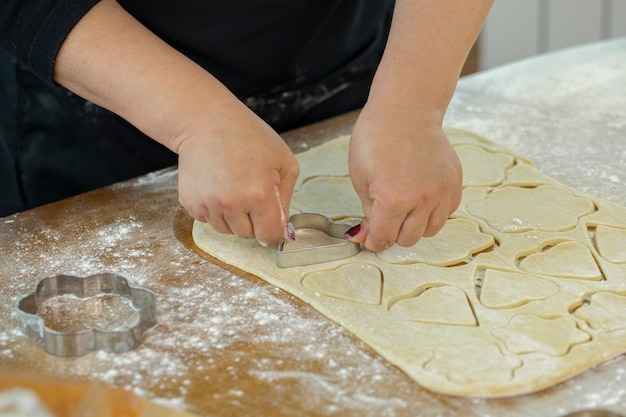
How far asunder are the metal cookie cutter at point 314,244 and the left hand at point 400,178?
0.02 meters

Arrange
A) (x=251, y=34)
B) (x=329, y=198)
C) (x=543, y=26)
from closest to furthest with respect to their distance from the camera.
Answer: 1. (x=329, y=198)
2. (x=251, y=34)
3. (x=543, y=26)

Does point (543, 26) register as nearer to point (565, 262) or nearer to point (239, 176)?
point (565, 262)

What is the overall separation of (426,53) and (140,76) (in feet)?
1.10

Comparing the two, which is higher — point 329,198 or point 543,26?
point 329,198

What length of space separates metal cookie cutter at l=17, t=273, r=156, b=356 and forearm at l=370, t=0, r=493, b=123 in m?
0.35

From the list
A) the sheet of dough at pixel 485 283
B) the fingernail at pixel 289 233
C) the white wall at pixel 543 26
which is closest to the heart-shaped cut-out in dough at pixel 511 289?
the sheet of dough at pixel 485 283

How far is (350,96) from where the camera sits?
145cm

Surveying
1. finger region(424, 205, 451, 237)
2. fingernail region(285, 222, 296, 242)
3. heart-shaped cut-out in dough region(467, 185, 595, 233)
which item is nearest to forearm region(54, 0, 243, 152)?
fingernail region(285, 222, 296, 242)

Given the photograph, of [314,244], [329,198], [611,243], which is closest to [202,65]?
[329,198]

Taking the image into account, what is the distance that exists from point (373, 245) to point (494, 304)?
150 mm

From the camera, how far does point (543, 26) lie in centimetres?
262

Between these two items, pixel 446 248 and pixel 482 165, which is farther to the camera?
pixel 482 165

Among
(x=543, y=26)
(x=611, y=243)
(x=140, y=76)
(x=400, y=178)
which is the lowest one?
(x=543, y=26)

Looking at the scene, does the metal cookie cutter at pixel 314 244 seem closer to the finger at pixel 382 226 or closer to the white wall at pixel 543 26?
the finger at pixel 382 226
